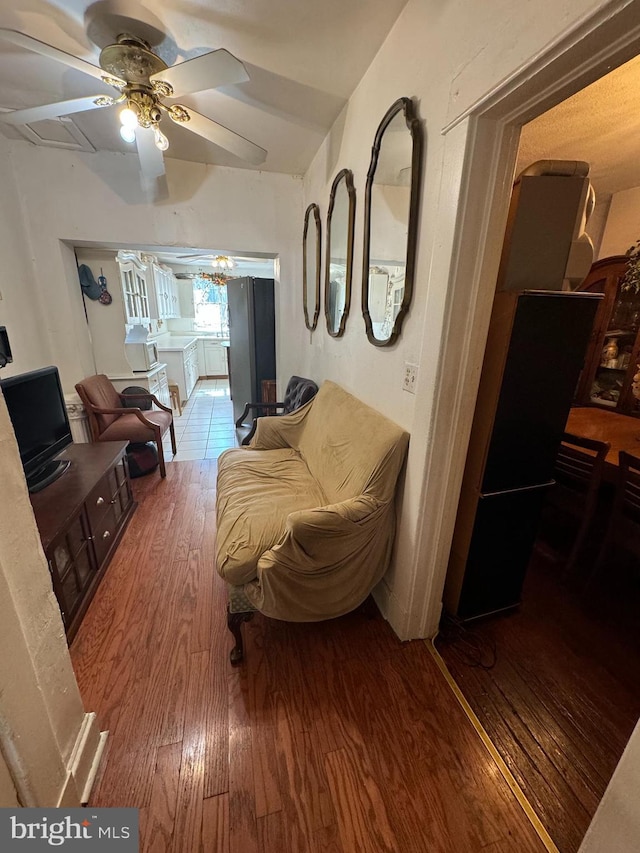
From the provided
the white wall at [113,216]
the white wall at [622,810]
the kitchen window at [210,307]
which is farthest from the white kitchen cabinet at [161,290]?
the white wall at [622,810]

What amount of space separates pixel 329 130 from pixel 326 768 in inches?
130

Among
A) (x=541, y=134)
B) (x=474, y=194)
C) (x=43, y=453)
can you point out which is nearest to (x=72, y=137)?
(x=43, y=453)

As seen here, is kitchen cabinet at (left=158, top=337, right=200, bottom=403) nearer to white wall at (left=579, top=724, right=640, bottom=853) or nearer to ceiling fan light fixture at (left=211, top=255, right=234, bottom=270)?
ceiling fan light fixture at (left=211, top=255, right=234, bottom=270)

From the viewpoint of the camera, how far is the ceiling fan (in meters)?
1.27

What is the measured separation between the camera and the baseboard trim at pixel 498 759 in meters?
0.97

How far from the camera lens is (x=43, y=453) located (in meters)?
1.78

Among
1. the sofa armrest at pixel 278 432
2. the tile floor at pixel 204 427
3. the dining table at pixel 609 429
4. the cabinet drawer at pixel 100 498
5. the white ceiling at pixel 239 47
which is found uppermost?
→ the white ceiling at pixel 239 47

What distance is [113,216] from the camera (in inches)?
106

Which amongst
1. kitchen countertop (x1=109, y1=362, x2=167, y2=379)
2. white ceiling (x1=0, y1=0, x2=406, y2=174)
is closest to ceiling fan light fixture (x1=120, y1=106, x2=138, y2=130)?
white ceiling (x1=0, y1=0, x2=406, y2=174)

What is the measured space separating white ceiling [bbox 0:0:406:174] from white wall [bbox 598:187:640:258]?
101 inches

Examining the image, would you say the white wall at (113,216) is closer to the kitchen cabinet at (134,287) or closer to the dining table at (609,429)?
the kitchen cabinet at (134,287)

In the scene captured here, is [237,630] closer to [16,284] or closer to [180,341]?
[16,284]

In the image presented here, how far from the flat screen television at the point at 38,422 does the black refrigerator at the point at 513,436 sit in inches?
81.0

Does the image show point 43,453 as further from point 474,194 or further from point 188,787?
point 474,194
